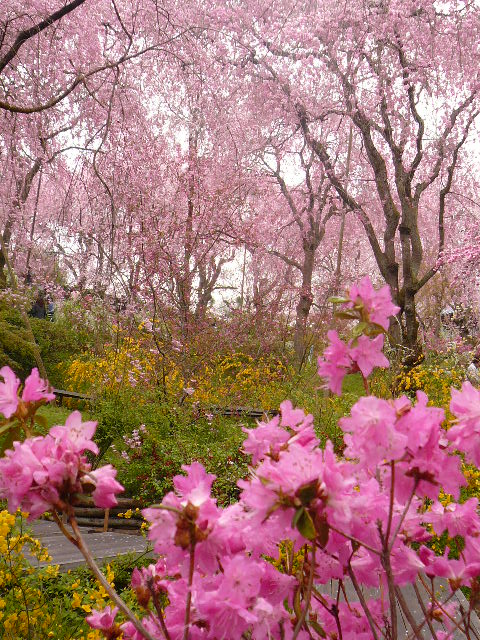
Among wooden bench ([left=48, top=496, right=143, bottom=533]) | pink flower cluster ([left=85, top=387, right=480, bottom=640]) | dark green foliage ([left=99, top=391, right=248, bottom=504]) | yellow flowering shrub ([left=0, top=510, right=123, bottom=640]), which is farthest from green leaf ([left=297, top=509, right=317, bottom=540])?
wooden bench ([left=48, top=496, right=143, bottom=533])

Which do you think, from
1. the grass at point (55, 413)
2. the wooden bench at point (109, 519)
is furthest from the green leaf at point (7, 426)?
the grass at point (55, 413)

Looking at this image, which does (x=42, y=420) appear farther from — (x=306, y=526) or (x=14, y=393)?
(x=306, y=526)

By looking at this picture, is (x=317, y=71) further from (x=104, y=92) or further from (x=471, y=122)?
(x=104, y=92)

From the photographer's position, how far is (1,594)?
2355 mm

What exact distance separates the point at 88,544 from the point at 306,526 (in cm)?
343

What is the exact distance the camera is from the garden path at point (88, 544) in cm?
316

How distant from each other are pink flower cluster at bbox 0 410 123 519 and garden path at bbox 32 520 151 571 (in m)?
2.54

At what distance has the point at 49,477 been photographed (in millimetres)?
692

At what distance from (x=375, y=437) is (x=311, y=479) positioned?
114mm

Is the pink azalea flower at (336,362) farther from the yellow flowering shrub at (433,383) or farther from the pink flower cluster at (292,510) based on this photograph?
the yellow flowering shrub at (433,383)

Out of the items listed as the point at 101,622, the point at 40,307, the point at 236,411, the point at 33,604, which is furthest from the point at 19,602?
the point at 40,307

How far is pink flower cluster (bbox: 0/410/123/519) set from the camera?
69 centimetres

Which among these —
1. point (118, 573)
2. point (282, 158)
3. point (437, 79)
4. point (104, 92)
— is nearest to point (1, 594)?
point (118, 573)

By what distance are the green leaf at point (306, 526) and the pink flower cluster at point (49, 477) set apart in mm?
250
